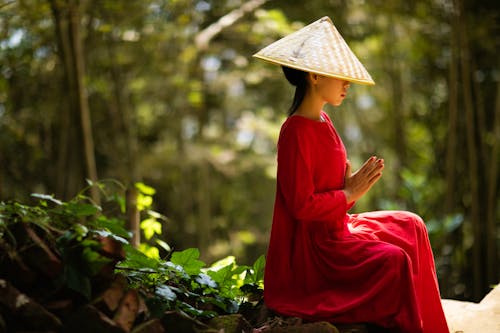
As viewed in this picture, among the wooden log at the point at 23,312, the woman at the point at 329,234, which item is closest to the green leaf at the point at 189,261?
the woman at the point at 329,234

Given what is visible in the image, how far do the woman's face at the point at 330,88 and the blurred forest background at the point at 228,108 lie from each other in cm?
224

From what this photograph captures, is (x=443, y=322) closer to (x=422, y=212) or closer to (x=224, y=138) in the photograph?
(x=422, y=212)

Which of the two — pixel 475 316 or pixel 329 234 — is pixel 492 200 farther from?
pixel 329 234

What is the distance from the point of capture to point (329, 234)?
122 inches

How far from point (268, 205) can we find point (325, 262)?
8.75m

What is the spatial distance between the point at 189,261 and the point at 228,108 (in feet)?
24.0

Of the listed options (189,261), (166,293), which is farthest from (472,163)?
(166,293)

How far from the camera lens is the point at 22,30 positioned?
659 cm

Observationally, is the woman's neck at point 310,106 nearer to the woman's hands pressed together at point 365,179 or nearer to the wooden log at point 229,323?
the woman's hands pressed together at point 365,179

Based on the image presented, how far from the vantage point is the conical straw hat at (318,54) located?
2891 millimetres

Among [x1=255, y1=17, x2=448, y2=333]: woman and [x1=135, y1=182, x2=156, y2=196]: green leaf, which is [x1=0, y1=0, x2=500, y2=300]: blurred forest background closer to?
[x1=135, y1=182, x2=156, y2=196]: green leaf

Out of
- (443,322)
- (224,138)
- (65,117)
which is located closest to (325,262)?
(443,322)

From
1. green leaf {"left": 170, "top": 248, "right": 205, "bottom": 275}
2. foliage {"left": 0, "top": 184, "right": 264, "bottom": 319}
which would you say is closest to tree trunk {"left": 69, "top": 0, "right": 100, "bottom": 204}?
foliage {"left": 0, "top": 184, "right": 264, "bottom": 319}

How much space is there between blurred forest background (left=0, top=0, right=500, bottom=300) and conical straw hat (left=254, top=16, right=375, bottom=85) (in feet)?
7.41
